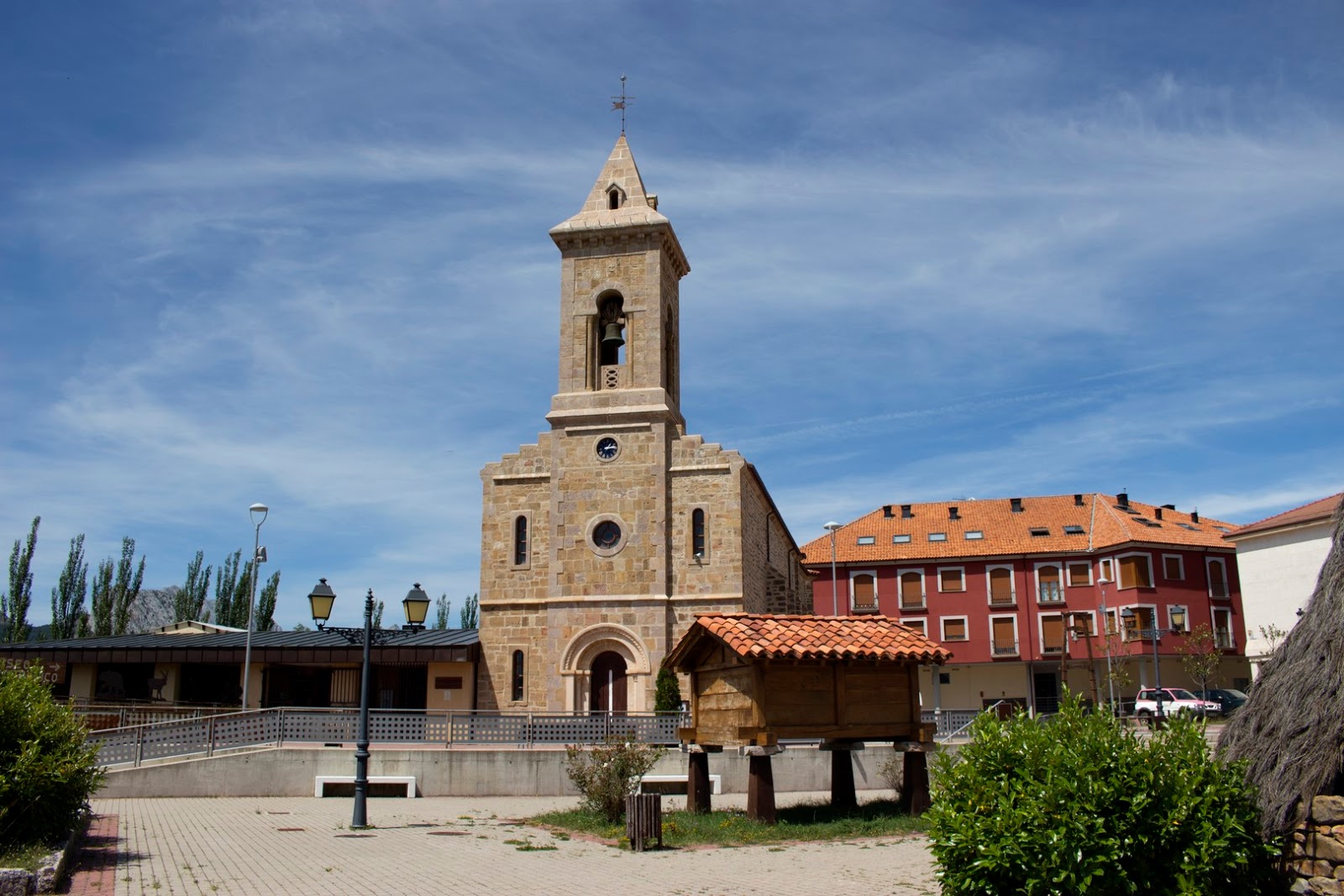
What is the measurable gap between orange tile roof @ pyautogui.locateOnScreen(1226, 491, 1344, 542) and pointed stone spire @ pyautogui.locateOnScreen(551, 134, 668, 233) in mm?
24205

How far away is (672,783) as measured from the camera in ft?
74.5

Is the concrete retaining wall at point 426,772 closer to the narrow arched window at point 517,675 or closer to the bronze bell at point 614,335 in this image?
the narrow arched window at point 517,675

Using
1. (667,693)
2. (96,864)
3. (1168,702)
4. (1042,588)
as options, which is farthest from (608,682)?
(1042,588)

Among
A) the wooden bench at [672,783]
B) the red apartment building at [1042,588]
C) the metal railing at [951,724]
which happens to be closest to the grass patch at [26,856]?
the wooden bench at [672,783]

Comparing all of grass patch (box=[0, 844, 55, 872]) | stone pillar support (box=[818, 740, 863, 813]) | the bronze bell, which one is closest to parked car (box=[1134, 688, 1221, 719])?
stone pillar support (box=[818, 740, 863, 813])

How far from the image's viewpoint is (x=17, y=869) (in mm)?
10367

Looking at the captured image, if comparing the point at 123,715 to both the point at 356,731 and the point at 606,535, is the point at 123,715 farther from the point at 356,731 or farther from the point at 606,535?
the point at 606,535

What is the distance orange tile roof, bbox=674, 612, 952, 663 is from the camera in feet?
53.2

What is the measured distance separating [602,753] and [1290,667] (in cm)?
1058

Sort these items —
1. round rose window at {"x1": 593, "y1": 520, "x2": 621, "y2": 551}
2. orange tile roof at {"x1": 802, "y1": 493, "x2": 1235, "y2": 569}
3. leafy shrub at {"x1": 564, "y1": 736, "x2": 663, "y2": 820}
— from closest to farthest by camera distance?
leafy shrub at {"x1": 564, "y1": 736, "x2": 663, "y2": 820} → round rose window at {"x1": 593, "y1": 520, "x2": 621, "y2": 551} → orange tile roof at {"x1": 802, "y1": 493, "x2": 1235, "y2": 569}

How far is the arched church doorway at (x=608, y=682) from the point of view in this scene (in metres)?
30.3

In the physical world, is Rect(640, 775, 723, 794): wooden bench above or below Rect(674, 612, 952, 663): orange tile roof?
below

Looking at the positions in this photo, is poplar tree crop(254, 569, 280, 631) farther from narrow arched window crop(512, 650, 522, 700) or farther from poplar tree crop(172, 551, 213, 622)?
narrow arched window crop(512, 650, 522, 700)

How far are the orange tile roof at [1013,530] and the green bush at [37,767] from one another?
4214cm
